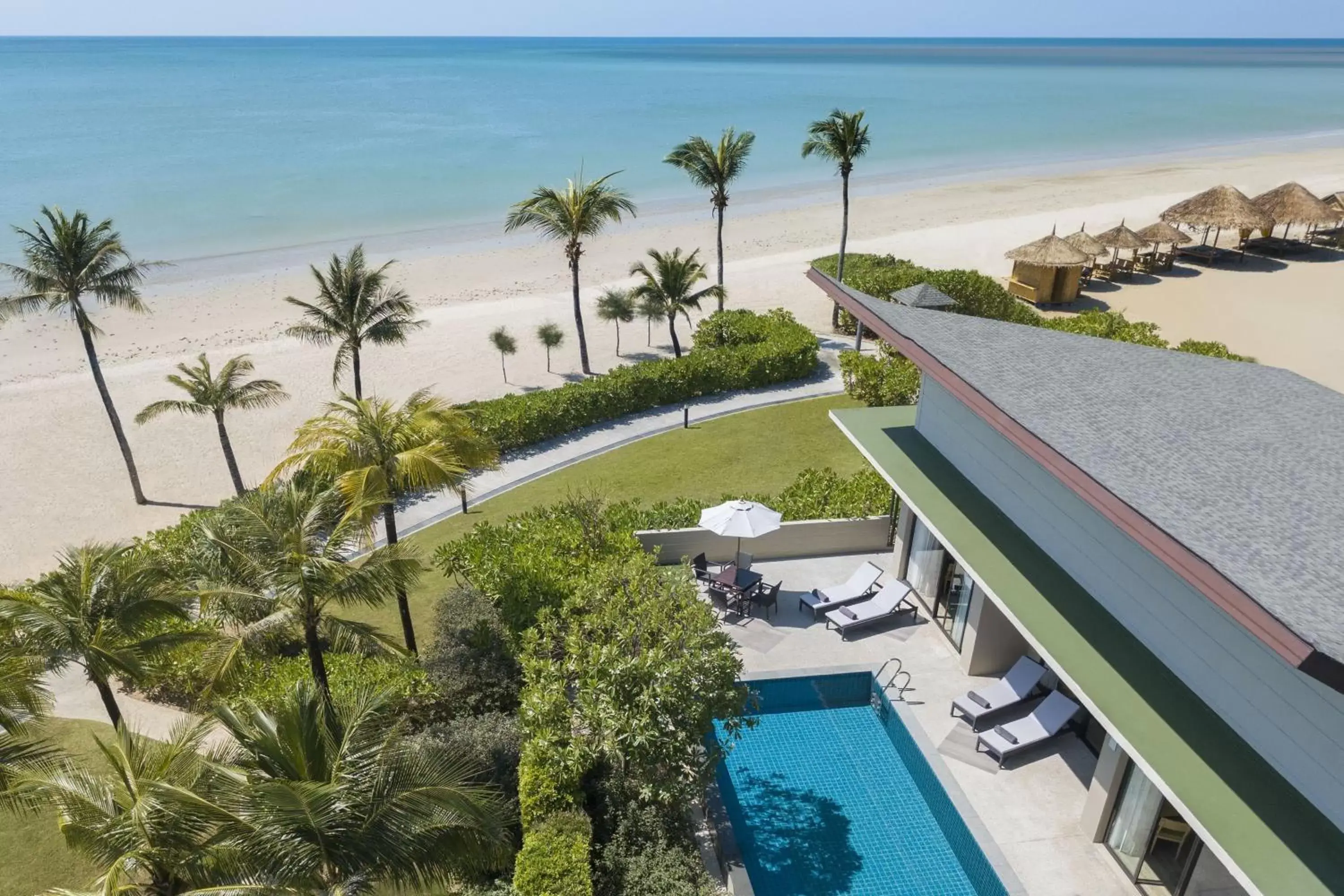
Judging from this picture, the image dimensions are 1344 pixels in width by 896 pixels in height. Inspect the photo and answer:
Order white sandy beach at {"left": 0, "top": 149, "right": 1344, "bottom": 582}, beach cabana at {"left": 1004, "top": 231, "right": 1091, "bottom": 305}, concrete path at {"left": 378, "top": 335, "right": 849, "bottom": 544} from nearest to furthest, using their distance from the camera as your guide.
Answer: concrete path at {"left": 378, "top": 335, "right": 849, "bottom": 544} < white sandy beach at {"left": 0, "top": 149, "right": 1344, "bottom": 582} < beach cabana at {"left": 1004, "top": 231, "right": 1091, "bottom": 305}

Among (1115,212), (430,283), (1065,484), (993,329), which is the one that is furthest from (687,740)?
(1115,212)

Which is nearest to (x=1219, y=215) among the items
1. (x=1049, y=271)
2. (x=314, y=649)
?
(x=1049, y=271)

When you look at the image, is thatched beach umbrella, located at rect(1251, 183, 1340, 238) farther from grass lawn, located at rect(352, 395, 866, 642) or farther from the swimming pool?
the swimming pool

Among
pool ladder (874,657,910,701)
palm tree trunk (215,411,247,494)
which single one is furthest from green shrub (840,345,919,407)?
palm tree trunk (215,411,247,494)

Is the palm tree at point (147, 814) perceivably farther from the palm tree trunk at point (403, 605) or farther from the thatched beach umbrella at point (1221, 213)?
the thatched beach umbrella at point (1221, 213)

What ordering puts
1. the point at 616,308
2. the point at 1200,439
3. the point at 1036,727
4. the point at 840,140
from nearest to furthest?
the point at 1200,439, the point at 1036,727, the point at 840,140, the point at 616,308

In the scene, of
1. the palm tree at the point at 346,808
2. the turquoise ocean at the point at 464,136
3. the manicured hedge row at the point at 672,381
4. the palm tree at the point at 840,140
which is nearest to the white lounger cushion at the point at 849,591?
the palm tree at the point at 346,808

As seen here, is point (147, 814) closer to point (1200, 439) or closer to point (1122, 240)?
point (1200, 439)
